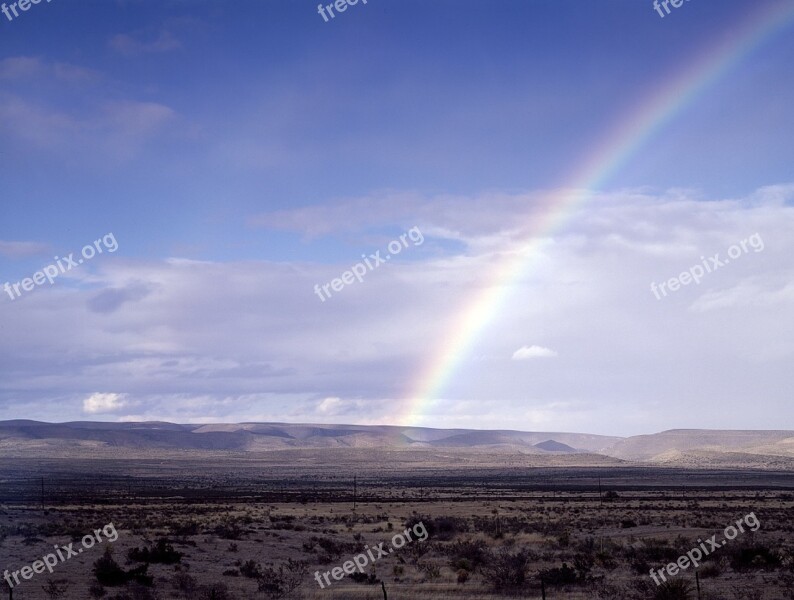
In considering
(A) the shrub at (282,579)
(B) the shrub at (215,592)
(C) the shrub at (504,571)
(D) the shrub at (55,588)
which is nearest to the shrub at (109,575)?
(D) the shrub at (55,588)

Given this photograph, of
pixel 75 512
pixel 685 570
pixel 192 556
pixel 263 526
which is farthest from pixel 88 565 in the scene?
pixel 75 512

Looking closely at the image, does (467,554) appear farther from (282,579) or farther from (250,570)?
(250,570)

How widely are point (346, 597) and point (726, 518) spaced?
30.7 m

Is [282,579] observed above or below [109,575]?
below

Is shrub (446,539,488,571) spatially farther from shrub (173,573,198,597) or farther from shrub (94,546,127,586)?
shrub (94,546,127,586)

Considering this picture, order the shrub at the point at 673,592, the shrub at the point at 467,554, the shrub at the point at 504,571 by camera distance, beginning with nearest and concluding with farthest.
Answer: the shrub at the point at 673,592 < the shrub at the point at 504,571 < the shrub at the point at 467,554

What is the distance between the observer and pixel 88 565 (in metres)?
25.3

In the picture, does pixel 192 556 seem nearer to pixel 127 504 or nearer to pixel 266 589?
pixel 266 589

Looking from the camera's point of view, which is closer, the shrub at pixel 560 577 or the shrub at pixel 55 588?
the shrub at pixel 55 588

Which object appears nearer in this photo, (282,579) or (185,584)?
(185,584)

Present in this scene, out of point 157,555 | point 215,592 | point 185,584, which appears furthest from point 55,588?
point 157,555

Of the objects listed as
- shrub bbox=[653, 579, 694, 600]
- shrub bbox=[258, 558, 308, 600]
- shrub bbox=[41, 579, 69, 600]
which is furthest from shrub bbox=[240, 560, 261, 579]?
shrub bbox=[653, 579, 694, 600]

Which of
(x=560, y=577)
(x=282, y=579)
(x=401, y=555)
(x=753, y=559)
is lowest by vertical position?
(x=401, y=555)

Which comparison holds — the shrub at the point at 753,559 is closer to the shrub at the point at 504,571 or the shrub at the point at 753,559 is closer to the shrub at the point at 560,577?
the shrub at the point at 560,577
